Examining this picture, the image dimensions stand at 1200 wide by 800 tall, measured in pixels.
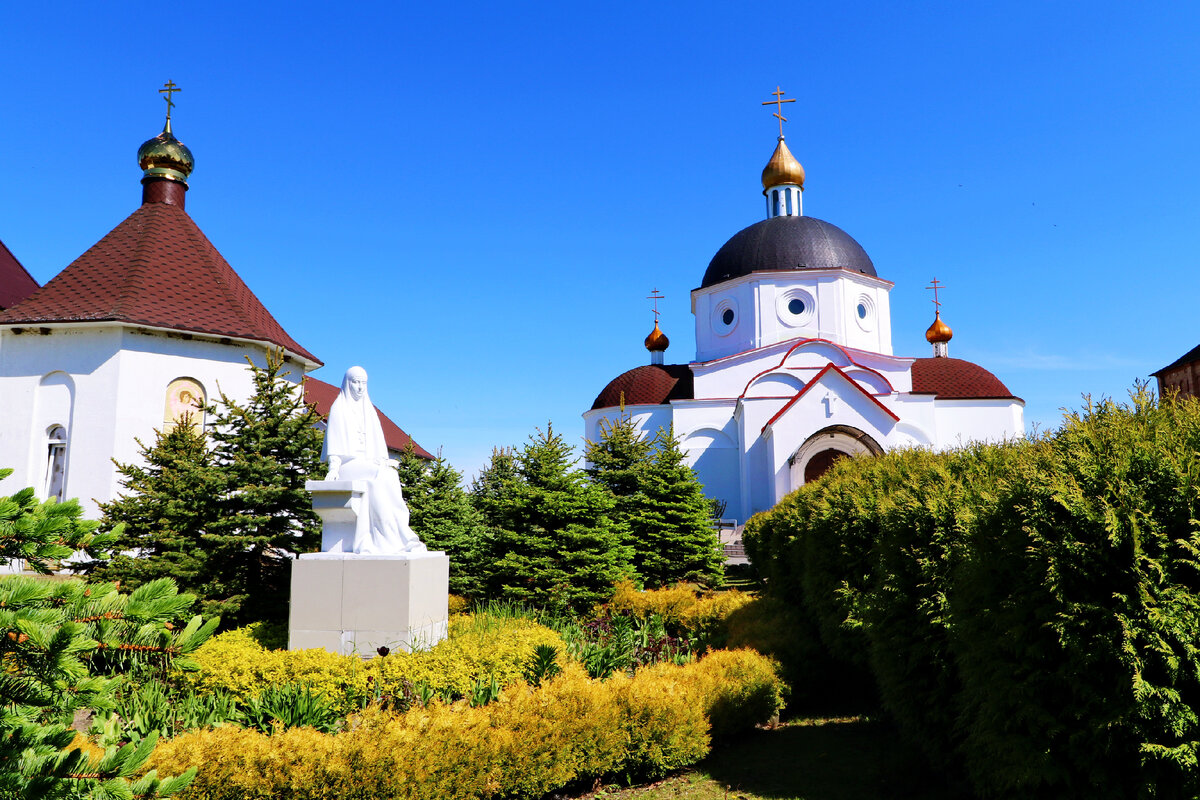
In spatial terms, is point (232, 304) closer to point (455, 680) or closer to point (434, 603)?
point (434, 603)

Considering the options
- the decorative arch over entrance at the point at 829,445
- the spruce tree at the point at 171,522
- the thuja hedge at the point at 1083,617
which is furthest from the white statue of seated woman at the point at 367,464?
the decorative arch over entrance at the point at 829,445

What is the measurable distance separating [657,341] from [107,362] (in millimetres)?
25784

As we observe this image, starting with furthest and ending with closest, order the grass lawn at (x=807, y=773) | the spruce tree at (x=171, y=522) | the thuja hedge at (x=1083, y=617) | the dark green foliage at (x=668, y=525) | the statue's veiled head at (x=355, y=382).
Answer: the dark green foliage at (x=668, y=525), the spruce tree at (x=171, y=522), the statue's veiled head at (x=355, y=382), the grass lawn at (x=807, y=773), the thuja hedge at (x=1083, y=617)

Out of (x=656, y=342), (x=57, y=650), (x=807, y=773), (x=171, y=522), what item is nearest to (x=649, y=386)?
Answer: (x=656, y=342)

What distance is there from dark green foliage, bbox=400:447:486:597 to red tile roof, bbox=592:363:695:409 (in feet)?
53.9

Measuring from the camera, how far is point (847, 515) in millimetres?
8281

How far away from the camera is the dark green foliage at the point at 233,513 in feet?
30.4

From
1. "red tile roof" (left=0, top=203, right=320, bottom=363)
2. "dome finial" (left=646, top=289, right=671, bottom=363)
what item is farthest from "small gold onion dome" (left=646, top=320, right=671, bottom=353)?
"red tile roof" (left=0, top=203, right=320, bottom=363)

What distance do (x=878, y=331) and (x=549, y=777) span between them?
100 feet

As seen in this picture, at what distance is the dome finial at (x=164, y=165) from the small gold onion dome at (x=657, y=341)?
22694 millimetres

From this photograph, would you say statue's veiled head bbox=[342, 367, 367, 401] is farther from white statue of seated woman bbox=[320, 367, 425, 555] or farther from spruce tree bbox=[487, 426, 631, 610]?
spruce tree bbox=[487, 426, 631, 610]

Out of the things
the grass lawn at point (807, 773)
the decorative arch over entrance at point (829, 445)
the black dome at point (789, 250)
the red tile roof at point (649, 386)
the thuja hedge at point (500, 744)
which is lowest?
the grass lawn at point (807, 773)

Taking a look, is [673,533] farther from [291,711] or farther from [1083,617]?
[1083,617]

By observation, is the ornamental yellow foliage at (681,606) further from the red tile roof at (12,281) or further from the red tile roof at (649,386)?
the red tile roof at (649,386)
